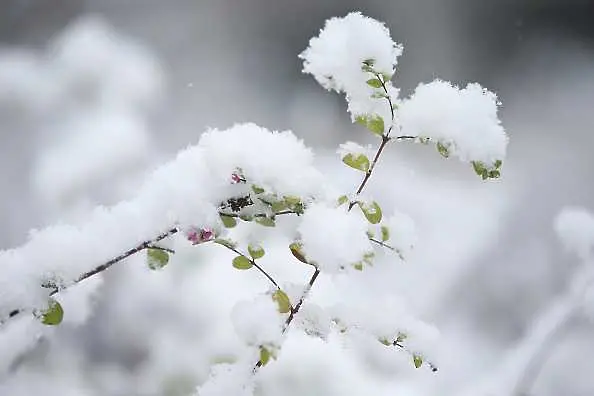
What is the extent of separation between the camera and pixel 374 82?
0.54 m

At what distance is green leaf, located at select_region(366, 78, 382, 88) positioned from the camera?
537 mm

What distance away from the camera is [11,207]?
1.35 meters

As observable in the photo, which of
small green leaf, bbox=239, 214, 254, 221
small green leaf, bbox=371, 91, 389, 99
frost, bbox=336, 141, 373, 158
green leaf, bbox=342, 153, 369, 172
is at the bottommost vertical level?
small green leaf, bbox=239, 214, 254, 221

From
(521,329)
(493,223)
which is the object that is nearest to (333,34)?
(521,329)

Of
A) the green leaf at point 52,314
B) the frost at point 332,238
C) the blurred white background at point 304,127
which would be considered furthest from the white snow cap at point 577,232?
the green leaf at point 52,314

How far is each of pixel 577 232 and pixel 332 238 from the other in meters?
1.02

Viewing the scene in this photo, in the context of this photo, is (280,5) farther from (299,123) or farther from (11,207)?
(11,207)

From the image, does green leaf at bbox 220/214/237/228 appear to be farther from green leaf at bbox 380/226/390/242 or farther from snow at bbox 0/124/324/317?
green leaf at bbox 380/226/390/242

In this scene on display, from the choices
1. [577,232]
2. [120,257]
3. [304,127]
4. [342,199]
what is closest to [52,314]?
[120,257]

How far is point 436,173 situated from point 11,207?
1174 mm

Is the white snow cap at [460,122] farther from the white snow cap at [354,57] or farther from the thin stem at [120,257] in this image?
the thin stem at [120,257]

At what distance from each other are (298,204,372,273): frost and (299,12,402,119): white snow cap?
0.11 meters

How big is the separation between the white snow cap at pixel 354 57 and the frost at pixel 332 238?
11 cm

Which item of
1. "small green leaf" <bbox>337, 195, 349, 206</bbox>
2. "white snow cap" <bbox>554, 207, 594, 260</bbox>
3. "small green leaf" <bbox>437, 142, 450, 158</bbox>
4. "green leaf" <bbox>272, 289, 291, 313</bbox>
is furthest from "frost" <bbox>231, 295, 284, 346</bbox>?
"white snow cap" <bbox>554, 207, 594, 260</bbox>
